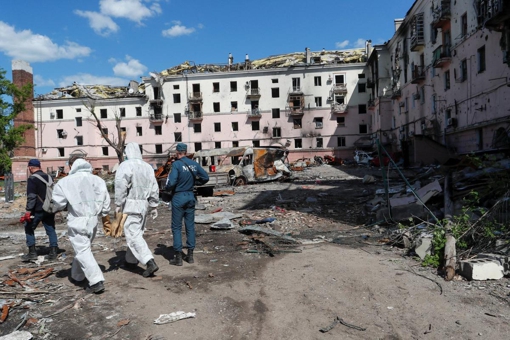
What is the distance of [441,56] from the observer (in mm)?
22703

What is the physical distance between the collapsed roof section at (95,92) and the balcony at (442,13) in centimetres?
3499

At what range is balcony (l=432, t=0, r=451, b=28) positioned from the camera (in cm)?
2219

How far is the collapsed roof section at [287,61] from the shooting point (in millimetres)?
47375

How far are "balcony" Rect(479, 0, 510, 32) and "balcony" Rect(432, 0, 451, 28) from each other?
214 inches

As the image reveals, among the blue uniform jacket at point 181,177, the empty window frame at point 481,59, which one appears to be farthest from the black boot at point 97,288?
the empty window frame at point 481,59

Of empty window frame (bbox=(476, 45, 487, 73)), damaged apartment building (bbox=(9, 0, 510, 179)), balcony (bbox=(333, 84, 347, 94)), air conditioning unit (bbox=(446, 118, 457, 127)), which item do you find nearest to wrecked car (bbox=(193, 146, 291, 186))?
air conditioning unit (bbox=(446, 118, 457, 127))

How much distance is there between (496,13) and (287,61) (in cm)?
3733

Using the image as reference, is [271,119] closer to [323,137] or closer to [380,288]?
[323,137]

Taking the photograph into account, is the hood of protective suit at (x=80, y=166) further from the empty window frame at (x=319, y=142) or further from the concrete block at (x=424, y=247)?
the empty window frame at (x=319, y=142)

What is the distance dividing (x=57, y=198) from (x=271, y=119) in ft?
138

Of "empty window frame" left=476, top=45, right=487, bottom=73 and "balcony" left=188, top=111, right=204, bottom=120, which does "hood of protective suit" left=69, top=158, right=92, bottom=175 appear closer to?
"empty window frame" left=476, top=45, right=487, bottom=73

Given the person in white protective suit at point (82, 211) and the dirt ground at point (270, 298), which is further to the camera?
the person in white protective suit at point (82, 211)

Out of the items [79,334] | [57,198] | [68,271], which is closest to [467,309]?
[79,334]

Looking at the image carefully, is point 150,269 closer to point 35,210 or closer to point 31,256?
point 35,210
